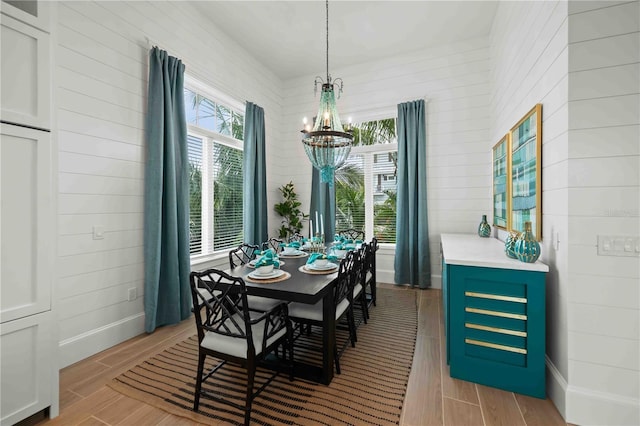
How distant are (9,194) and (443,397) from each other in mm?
2827

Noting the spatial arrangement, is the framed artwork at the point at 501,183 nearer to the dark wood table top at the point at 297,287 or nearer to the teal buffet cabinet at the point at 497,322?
the teal buffet cabinet at the point at 497,322

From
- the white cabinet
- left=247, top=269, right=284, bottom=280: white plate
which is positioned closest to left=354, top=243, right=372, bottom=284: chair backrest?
left=247, top=269, right=284, bottom=280: white plate

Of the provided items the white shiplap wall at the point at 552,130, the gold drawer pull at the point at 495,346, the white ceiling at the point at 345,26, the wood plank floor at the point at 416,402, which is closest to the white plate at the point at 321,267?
the wood plank floor at the point at 416,402

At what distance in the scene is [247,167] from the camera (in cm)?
422

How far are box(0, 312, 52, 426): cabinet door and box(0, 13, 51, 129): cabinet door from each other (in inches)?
44.6

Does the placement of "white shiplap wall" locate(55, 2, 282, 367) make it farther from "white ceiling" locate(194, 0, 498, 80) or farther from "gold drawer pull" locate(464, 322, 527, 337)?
"gold drawer pull" locate(464, 322, 527, 337)

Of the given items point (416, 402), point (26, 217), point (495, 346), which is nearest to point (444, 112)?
point (495, 346)

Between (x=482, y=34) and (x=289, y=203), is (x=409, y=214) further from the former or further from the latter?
(x=482, y=34)

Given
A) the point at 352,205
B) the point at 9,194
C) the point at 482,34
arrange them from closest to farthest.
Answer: the point at 9,194 < the point at 482,34 < the point at 352,205

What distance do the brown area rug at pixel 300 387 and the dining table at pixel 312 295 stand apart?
0.09m

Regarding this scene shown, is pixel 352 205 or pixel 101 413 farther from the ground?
Result: pixel 352 205

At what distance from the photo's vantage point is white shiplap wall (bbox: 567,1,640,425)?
59.9 inches

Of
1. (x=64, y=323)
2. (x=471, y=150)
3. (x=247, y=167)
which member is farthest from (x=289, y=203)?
(x=64, y=323)

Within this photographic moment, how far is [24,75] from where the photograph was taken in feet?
5.13
